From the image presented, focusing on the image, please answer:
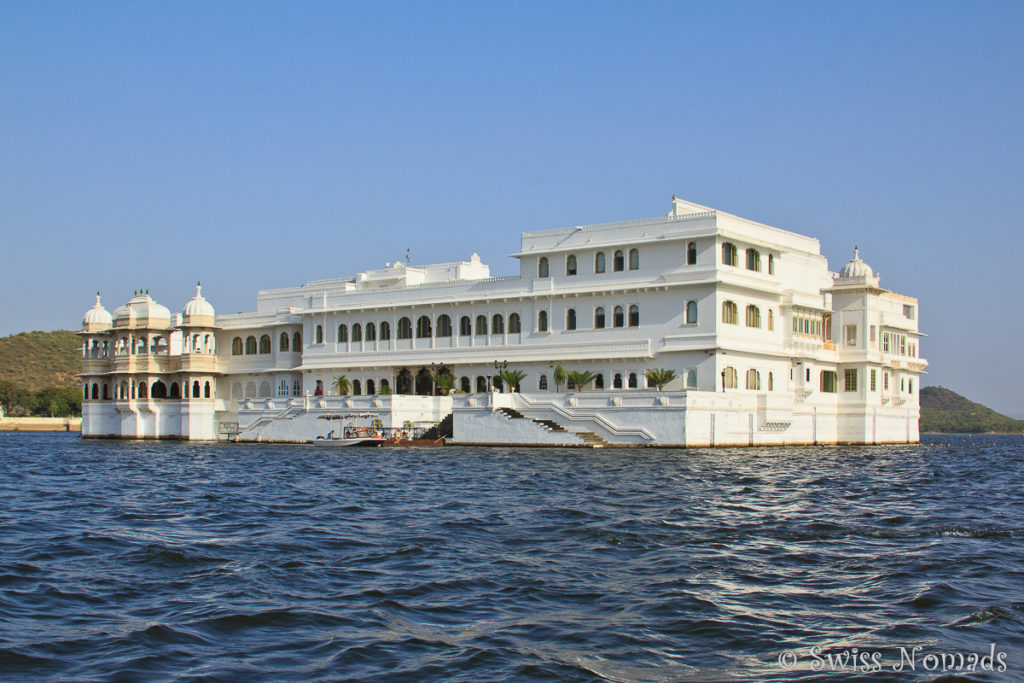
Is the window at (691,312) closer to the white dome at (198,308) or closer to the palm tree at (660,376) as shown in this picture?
the palm tree at (660,376)

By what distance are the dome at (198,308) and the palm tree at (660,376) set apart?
3297 cm

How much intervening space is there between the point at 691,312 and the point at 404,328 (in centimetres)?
1910

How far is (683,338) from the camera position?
4991 cm

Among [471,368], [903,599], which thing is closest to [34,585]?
[903,599]

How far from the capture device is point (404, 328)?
6166cm

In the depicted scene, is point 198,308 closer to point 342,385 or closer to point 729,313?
point 342,385

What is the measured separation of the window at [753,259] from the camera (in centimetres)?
5203

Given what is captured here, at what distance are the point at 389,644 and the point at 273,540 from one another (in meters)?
7.36

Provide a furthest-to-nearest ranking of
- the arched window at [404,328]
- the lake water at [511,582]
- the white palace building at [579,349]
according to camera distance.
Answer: the arched window at [404,328] < the white palace building at [579,349] < the lake water at [511,582]

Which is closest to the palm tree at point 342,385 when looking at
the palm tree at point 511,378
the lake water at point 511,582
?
the palm tree at point 511,378

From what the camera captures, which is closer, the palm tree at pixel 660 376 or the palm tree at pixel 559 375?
the palm tree at pixel 660 376

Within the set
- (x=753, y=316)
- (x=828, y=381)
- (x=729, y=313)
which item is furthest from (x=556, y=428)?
(x=828, y=381)

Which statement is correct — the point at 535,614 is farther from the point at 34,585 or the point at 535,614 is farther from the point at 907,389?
the point at 907,389

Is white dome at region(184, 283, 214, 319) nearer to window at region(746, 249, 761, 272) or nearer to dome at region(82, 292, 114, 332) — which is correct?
dome at region(82, 292, 114, 332)
